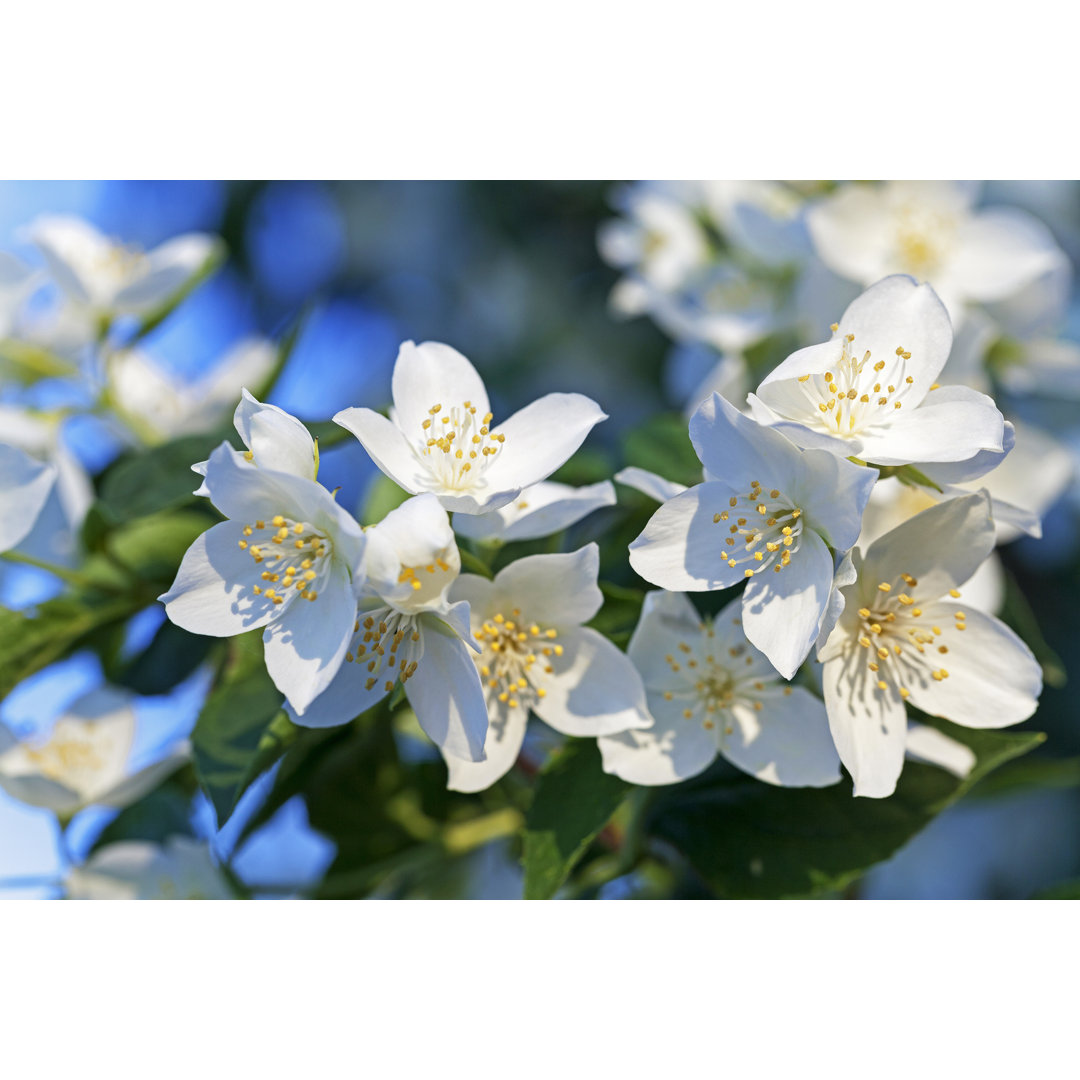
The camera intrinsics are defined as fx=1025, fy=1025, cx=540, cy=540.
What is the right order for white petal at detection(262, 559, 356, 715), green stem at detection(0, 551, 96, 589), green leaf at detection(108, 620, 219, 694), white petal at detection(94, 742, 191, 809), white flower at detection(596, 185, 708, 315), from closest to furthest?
white petal at detection(262, 559, 356, 715) → green stem at detection(0, 551, 96, 589) → white petal at detection(94, 742, 191, 809) → green leaf at detection(108, 620, 219, 694) → white flower at detection(596, 185, 708, 315)

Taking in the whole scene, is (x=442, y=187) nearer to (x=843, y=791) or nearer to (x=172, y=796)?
(x=172, y=796)

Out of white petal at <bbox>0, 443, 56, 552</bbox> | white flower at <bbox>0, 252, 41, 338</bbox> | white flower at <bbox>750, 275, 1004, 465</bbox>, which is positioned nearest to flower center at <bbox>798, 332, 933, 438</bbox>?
white flower at <bbox>750, 275, 1004, 465</bbox>

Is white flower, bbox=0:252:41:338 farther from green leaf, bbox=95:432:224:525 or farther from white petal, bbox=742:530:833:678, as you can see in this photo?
white petal, bbox=742:530:833:678

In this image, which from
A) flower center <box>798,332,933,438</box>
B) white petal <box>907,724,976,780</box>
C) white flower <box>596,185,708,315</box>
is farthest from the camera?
white flower <box>596,185,708,315</box>

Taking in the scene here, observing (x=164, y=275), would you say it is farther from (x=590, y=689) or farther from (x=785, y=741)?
(x=785, y=741)

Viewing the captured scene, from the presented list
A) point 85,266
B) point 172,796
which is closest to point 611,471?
point 172,796
